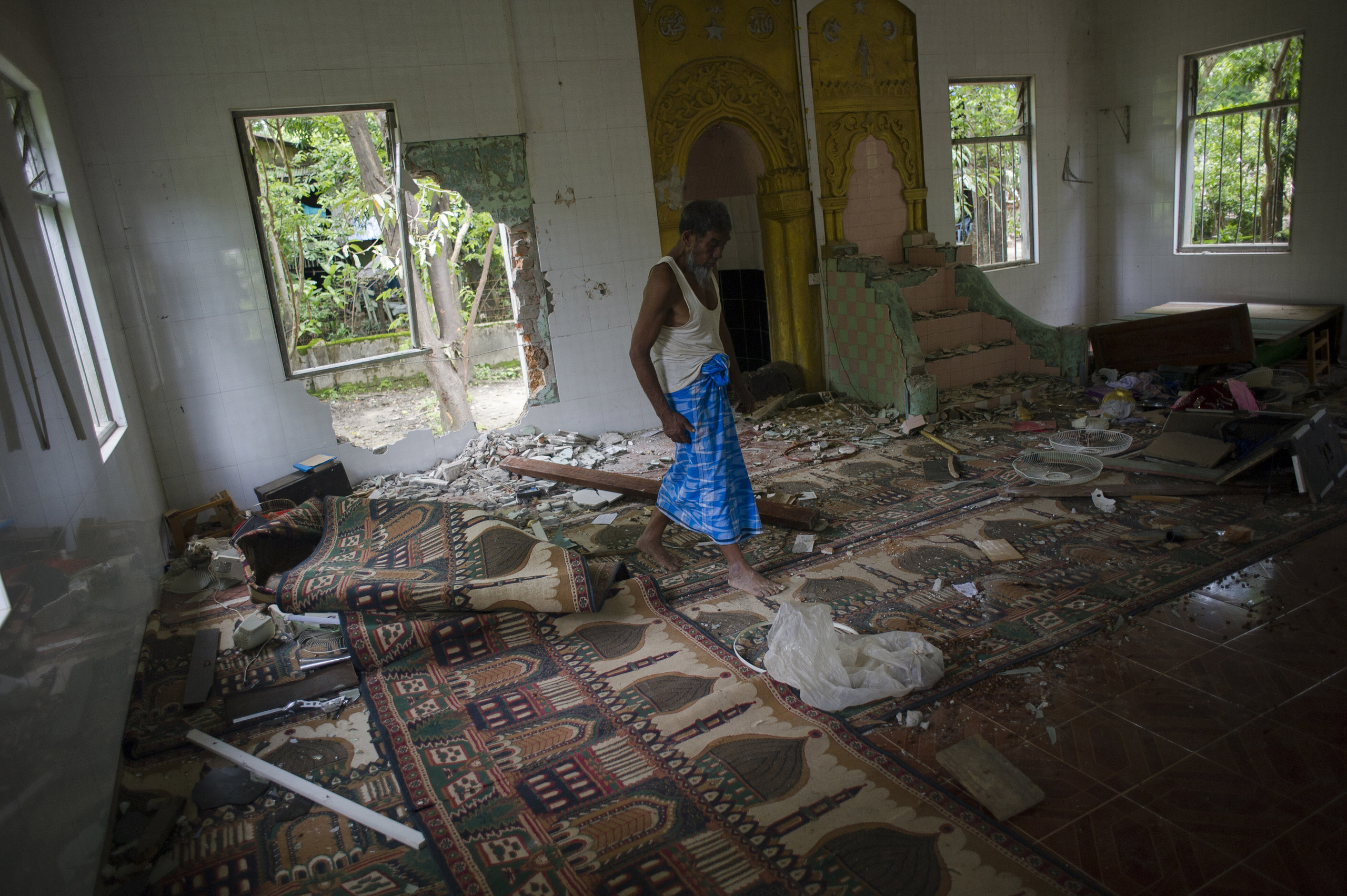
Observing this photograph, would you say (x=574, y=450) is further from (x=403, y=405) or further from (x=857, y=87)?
(x=403, y=405)

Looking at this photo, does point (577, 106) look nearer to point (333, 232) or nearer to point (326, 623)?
point (326, 623)

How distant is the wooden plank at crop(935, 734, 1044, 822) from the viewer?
2682 millimetres

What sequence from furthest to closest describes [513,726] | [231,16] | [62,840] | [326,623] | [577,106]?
[577,106] < [231,16] < [326,623] < [513,726] < [62,840]

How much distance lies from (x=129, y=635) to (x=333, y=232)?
891 cm

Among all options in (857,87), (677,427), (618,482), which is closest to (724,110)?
(857,87)

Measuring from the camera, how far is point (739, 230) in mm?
9641

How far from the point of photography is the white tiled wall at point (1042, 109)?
29.6ft

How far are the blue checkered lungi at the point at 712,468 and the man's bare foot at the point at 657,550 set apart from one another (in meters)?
0.41

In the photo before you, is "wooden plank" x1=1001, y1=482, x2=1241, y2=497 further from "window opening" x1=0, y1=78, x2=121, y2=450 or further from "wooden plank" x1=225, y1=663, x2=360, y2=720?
"window opening" x1=0, y1=78, x2=121, y2=450

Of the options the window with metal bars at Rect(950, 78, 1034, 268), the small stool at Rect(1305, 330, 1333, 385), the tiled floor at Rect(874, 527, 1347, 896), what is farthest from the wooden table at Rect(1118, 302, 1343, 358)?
the tiled floor at Rect(874, 527, 1347, 896)

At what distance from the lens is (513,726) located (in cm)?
339

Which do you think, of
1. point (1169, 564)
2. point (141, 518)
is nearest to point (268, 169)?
point (141, 518)

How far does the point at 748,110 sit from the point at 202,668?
6746 millimetres

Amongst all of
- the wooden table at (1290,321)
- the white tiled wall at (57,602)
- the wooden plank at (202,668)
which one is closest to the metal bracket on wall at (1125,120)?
the wooden table at (1290,321)
